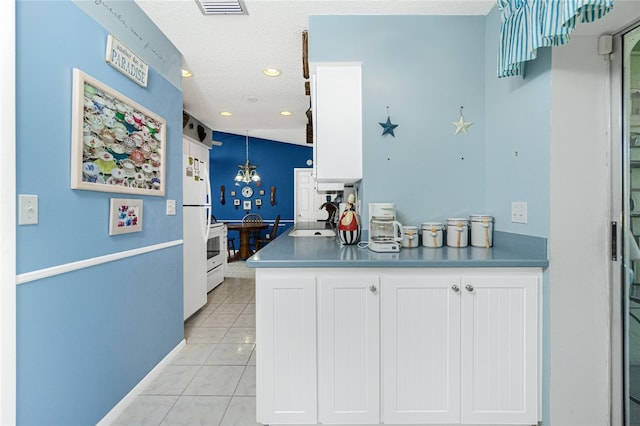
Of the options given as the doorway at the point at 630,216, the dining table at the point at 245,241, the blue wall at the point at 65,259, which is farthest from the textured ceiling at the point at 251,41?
the dining table at the point at 245,241

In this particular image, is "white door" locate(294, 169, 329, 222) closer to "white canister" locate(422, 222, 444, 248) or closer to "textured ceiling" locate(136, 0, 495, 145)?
"textured ceiling" locate(136, 0, 495, 145)

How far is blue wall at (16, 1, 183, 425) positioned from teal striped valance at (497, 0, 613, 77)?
2.10 metres

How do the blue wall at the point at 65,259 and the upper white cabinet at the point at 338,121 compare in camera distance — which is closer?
the blue wall at the point at 65,259

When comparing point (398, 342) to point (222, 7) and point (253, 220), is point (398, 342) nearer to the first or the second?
point (222, 7)

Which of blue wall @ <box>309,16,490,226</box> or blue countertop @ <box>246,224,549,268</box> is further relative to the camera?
blue wall @ <box>309,16,490,226</box>

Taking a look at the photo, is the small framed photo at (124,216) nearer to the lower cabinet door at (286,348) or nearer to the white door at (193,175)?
the lower cabinet door at (286,348)

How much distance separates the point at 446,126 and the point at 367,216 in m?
0.78

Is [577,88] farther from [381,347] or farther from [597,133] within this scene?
[381,347]

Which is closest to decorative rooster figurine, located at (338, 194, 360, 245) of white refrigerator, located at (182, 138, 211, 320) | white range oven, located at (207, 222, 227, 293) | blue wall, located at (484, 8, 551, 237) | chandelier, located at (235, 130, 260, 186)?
blue wall, located at (484, 8, 551, 237)

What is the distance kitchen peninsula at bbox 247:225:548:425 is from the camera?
1489 millimetres

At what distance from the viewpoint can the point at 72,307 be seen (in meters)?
1.45

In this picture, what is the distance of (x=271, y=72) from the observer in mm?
2881

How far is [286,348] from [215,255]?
3.34 metres

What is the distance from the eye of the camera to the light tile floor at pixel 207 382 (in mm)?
1757
